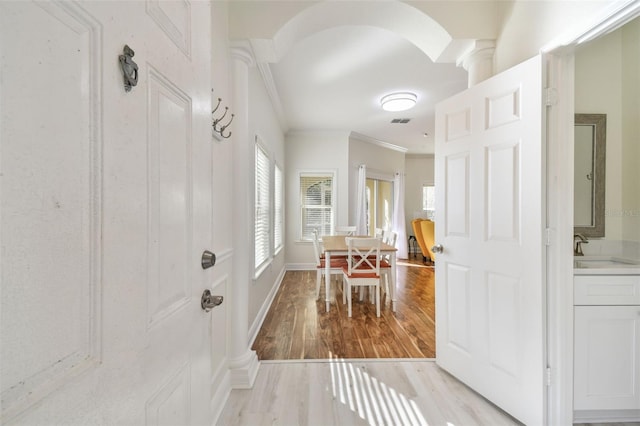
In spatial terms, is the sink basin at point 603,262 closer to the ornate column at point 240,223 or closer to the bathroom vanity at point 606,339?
the bathroom vanity at point 606,339

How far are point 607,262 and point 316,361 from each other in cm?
216

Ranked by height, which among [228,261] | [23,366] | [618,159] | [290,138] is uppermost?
[290,138]

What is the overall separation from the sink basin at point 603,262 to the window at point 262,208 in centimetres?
263

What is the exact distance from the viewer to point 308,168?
Answer: 18.3ft

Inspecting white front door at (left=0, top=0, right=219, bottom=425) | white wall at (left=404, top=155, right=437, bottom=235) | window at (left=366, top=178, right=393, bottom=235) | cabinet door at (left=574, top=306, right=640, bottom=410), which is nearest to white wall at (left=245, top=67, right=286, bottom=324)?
white front door at (left=0, top=0, right=219, bottom=425)

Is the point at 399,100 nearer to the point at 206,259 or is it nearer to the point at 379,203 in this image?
the point at 379,203

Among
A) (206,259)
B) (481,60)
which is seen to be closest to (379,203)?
(481,60)

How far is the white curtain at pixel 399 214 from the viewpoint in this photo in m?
6.87

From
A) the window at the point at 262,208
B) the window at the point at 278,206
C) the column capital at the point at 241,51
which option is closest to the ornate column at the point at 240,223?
the column capital at the point at 241,51

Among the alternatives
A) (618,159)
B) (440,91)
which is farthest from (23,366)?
(440,91)

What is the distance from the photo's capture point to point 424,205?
7.98m

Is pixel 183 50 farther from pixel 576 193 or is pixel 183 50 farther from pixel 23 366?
pixel 576 193

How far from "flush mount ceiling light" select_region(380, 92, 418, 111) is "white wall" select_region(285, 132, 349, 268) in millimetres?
1691

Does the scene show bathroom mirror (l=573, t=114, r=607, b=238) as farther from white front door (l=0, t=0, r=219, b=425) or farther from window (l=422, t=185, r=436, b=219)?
window (l=422, t=185, r=436, b=219)
